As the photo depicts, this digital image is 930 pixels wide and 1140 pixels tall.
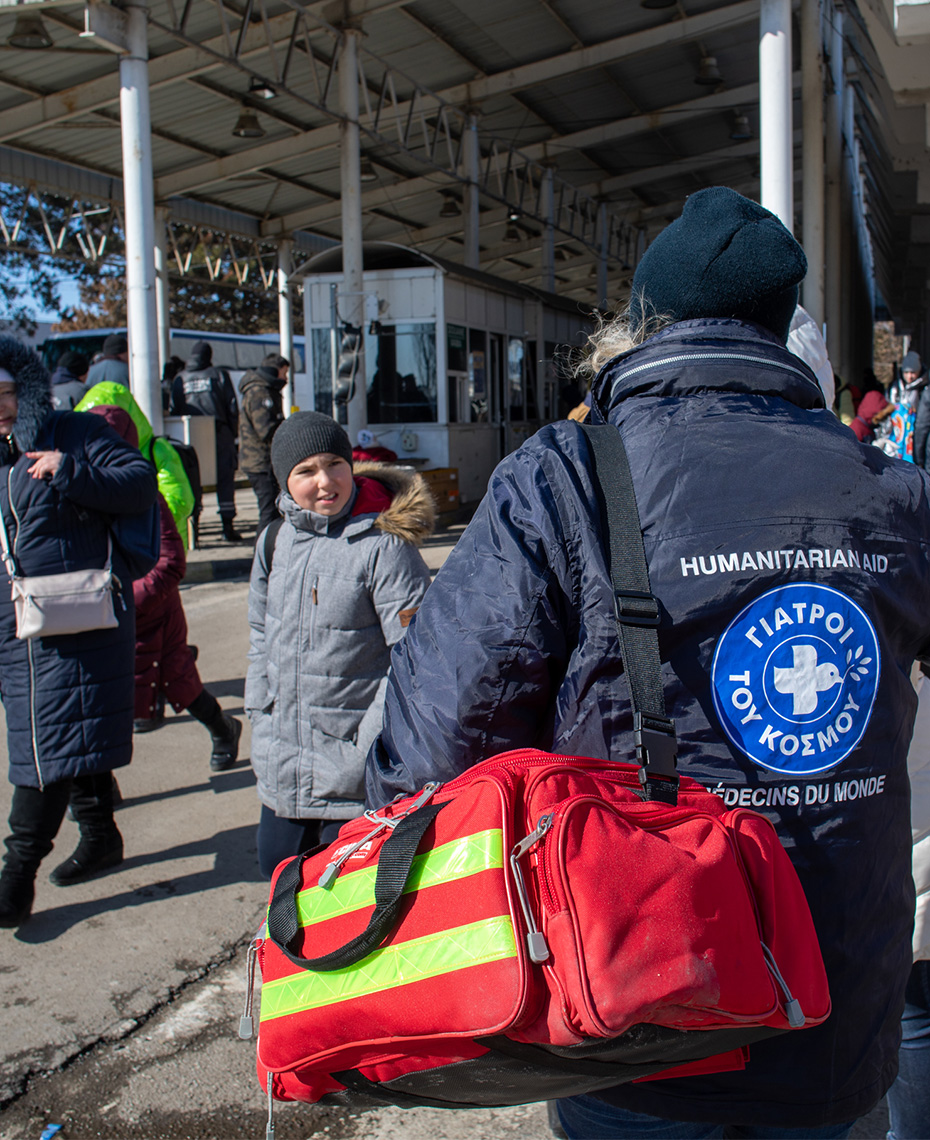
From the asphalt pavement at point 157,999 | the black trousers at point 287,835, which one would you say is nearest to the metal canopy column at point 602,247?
the asphalt pavement at point 157,999

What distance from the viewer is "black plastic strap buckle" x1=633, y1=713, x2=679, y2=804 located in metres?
1.29

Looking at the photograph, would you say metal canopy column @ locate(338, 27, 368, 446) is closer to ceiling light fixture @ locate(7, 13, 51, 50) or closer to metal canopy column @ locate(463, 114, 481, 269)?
ceiling light fixture @ locate(7, 13, 51, 50)

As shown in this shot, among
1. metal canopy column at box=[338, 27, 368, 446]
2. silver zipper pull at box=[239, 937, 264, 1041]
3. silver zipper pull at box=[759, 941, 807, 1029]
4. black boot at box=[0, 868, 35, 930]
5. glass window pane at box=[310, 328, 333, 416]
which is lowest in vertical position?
black boot at box=[0, 868, 35, 930]

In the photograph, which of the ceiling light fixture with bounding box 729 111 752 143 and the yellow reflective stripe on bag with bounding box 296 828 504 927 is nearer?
the yellow reflective stripe on bag with bounding box 296 828 504 927

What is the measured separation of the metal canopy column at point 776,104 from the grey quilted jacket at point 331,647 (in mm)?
9926

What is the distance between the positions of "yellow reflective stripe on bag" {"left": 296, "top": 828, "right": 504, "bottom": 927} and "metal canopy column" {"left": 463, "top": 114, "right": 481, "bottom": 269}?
19260 millimetres

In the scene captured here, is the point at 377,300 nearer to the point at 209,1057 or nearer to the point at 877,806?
the point at 209,1057

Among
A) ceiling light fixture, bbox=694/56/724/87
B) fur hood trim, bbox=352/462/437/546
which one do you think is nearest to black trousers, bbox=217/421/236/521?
fur hood trim, bbox=352/462/437/546

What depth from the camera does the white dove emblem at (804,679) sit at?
1.35 m

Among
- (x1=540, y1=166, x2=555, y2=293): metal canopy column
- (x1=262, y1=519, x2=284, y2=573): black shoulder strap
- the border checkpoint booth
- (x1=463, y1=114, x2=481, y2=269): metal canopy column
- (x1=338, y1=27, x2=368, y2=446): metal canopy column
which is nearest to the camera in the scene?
(x1=262, y1=519, x2=284, y2=573): black shoulder strap

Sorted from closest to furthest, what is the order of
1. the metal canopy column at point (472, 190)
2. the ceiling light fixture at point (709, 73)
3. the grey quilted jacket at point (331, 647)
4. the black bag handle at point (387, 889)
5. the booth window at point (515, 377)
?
the black bag handle at point (387, 889)
the grey quilted jacket at point (331, 647)
the ceiling light fixture at point (709, 73)
the booth window at point (515, 377)
the metal canopy column at point (472, 190)

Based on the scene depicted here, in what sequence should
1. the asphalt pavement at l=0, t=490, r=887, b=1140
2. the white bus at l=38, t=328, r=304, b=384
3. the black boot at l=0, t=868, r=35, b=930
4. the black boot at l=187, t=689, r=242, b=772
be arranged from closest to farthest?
the asphalt pavement at l=0, t=490, r=887, b=1140 → the black boot at l=0, t=868, r=35, b=930 → the black boot at l=187, t=689, r=242, b=772 → the white bus at l=38, t=328, r=304, b=384

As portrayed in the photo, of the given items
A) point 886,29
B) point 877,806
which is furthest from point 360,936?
point 886,29

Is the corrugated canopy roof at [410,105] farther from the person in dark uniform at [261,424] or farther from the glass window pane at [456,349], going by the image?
the person in dark uniform at [261,424]
